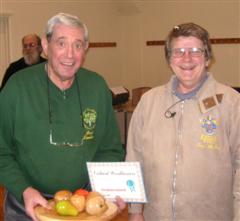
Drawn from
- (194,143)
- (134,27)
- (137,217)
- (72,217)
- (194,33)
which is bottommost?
(137,217)

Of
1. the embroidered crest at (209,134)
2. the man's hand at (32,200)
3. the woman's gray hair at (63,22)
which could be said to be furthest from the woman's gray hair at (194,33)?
the man's hand at (32,200)

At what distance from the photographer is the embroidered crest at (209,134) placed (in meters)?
1.67

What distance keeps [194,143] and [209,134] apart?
0.23 ft

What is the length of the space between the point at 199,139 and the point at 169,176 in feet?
0.62

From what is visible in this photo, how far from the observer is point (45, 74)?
6.28ft

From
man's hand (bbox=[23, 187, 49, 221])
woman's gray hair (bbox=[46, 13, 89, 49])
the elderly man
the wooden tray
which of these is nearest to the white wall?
the elderly man

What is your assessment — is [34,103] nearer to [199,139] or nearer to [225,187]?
[199,139]

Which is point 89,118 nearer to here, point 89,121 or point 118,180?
point 89,121

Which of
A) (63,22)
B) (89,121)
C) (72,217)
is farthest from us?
(89,121)

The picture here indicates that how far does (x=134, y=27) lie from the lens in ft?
27.1

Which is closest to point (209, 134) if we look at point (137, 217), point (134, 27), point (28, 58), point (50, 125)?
point (137, 217)

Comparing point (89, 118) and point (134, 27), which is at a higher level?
point (134, 27)

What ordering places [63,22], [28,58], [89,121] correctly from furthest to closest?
[28,58]
[89,121]
[63,22]

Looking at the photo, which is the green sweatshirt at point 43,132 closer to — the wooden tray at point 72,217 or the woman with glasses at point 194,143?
the wooden tray at point 72,217
